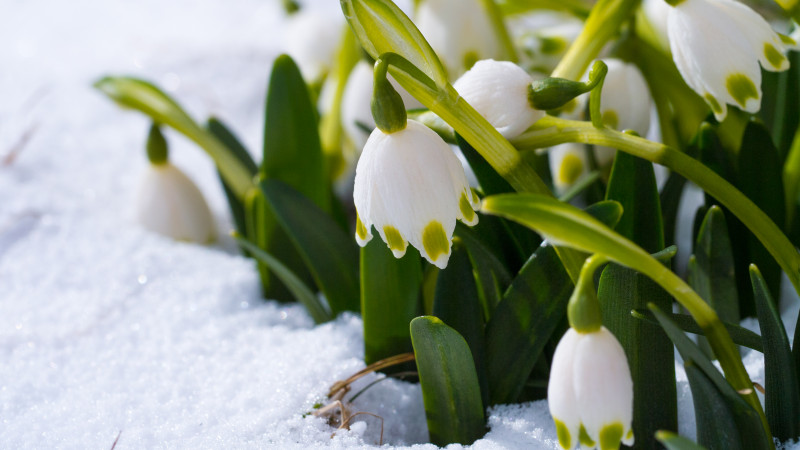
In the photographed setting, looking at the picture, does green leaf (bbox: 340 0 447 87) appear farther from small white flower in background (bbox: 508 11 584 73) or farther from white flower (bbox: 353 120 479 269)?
small white flower in background (bbox: 508 11 584 73)

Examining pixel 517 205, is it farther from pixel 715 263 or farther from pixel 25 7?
pixel 25 7

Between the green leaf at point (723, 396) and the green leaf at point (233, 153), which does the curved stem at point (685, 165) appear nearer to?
the green leaf at point (723, 396)

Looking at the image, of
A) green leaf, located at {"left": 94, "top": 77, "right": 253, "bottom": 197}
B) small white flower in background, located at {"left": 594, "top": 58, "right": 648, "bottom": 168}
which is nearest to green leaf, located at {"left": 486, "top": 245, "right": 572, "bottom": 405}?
small white flower in background, located at {"left": 594, "top": 58, "right": 648, "bottom": 168}

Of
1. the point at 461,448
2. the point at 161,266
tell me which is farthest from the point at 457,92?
the point at 161,266

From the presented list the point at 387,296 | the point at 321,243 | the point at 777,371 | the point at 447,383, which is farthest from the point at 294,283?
the point at 777,371

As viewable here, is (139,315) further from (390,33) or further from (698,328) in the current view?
(698,328)

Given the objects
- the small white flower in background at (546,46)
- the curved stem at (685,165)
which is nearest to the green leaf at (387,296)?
the curved stem at (685,165)
